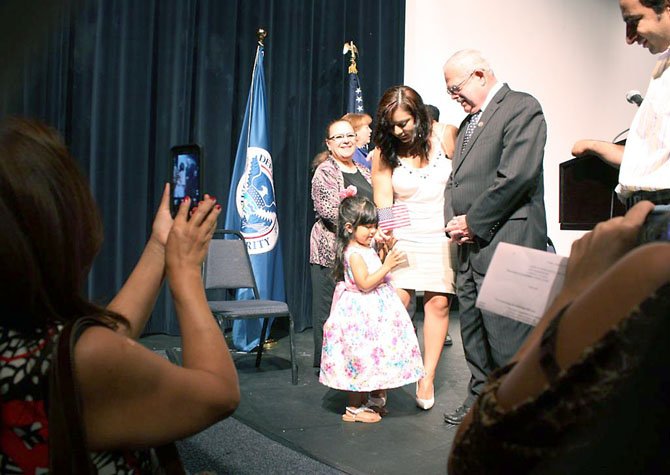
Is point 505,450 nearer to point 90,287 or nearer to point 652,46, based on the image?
point 652,46

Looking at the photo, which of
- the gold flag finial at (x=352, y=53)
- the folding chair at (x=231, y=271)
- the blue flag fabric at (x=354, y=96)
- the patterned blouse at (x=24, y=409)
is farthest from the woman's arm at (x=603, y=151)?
the gold flag finial at (x=352, y=53)

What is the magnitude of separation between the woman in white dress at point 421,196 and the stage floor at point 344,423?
0.25 m

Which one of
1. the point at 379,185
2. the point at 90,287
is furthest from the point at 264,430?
the point at 90,287

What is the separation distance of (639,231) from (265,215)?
14.0ft

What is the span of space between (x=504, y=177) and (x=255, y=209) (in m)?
2.47

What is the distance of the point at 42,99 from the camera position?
4.80m

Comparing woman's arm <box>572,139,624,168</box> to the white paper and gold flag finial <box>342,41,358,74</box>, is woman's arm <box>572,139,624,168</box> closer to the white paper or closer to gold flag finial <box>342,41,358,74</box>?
the white paper

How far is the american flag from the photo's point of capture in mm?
3320

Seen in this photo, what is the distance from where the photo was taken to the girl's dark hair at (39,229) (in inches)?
35.4

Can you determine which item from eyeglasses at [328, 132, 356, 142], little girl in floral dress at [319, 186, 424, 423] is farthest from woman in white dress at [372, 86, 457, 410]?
eyeglasses at [328, 132, 356, 142]

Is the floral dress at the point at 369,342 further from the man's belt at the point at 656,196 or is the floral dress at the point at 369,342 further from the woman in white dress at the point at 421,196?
the man's belt at the point at 656,196

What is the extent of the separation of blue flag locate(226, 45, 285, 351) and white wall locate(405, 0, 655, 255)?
2.01 m

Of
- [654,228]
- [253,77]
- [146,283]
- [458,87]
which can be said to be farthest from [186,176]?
[253,77]

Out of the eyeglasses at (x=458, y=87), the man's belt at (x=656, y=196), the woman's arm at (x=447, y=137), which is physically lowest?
the man's belt at (x=656, y=196)
